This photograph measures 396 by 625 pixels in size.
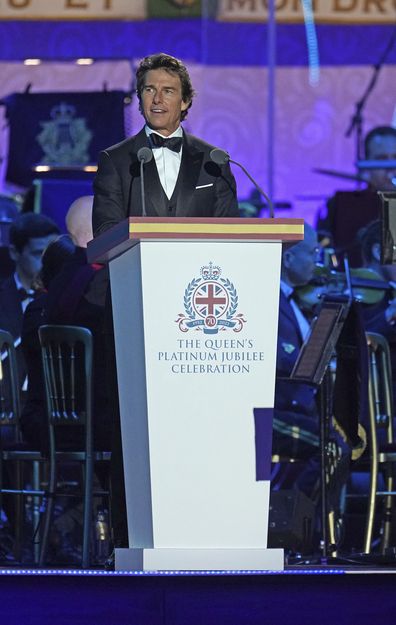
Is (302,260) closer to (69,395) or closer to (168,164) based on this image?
(69,395)

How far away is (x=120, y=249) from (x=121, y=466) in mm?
732

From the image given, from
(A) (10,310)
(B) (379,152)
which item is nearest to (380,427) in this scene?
(A) (10,310)

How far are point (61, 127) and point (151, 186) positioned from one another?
614 centimetres

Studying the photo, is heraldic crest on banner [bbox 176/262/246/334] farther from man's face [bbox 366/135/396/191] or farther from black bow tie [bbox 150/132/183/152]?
man's face [bbox 366/135/396/191]

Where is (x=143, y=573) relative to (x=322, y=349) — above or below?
below

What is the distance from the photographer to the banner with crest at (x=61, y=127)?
11.0 m

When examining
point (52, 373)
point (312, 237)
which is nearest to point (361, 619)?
point (52, 373)

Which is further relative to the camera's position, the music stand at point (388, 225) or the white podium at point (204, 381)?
the music stand at point (388, 225)

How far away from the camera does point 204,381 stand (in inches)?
174

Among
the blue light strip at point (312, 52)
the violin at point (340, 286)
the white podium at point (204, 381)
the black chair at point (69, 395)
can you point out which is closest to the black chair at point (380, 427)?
the violin at point (340, 286)

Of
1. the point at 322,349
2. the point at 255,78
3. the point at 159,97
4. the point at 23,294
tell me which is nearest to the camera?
the point at 159,97

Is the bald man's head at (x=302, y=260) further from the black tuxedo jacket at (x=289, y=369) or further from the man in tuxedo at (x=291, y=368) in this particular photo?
the black tuxedo jacket at (x=289, y=369)

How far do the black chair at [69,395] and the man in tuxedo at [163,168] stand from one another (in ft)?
4.41

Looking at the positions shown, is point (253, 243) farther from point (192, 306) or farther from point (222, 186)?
point (222, 186)
